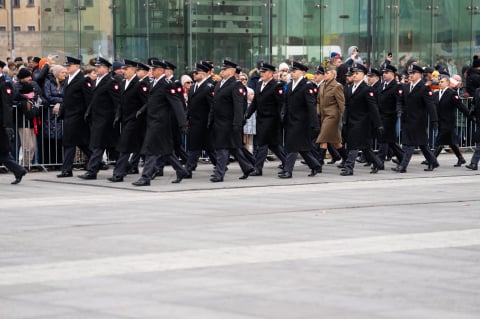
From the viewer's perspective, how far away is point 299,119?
18.8 metres

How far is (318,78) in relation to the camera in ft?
68.2

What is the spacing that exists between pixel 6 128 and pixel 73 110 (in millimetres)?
1697

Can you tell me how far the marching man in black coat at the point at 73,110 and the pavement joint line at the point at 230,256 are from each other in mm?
7971

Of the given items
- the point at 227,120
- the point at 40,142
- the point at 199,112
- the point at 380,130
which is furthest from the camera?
the point at 40,142

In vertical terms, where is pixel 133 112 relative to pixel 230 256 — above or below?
above

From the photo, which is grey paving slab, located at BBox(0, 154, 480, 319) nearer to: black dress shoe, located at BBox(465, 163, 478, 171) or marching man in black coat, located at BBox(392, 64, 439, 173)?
marching man in black coat, located at BBox(392, 64, 439, 173)

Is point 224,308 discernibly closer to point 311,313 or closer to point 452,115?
point 311,313

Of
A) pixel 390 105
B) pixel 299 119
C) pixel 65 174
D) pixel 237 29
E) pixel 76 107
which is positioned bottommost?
pixel 65 174

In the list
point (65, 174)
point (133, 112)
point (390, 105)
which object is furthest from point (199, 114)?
point (390, 105)

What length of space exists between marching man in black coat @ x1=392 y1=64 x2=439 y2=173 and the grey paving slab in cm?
253

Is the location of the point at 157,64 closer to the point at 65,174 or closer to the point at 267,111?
the point at 267,111

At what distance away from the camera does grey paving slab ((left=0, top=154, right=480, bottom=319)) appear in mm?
8203

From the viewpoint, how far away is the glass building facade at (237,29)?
79.9 ft

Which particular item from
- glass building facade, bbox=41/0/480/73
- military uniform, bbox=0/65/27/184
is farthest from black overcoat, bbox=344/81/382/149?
glass building facade, bbox=41/0/480/73
